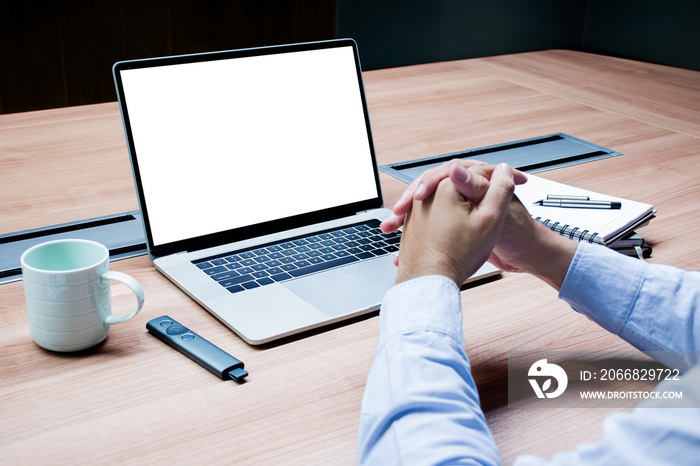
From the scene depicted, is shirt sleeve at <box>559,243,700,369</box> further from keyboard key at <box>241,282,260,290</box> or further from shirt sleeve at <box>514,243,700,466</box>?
keyboard key at <box>241,282,260,290</box>

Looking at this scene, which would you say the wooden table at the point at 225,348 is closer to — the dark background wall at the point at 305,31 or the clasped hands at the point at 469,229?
the clasped hands at the point at 469,229

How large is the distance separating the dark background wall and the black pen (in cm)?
214

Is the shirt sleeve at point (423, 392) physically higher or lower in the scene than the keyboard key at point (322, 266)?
higher

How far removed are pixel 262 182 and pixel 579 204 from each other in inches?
21.1

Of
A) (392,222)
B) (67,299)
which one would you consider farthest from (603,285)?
(67,299)

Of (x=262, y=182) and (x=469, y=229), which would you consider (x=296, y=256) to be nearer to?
(x=262, y=182)

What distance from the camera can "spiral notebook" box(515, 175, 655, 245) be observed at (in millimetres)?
1047

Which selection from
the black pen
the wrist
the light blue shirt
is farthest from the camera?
the black pen

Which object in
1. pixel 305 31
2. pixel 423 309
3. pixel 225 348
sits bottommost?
pixel 225 348

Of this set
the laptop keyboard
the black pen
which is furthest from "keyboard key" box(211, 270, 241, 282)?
the black pen

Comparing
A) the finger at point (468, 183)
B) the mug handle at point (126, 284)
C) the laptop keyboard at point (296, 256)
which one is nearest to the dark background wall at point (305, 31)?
the laptop keyboard at point (296, 256)

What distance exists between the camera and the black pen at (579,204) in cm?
114

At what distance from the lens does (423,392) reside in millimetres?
618

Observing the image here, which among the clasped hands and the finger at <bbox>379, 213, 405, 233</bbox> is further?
the finger at <bbox>379, 213, 405, 233</bbox>
